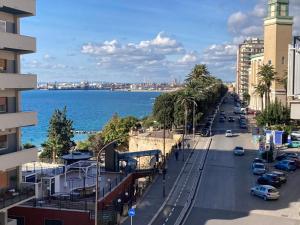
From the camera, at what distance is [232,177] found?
189ft

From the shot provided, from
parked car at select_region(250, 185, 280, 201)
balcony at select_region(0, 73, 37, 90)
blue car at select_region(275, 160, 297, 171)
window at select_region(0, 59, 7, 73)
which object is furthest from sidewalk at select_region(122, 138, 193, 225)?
window at select_region(0, 59, 7, 73)

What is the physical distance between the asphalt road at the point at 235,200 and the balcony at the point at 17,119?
47.8 ft

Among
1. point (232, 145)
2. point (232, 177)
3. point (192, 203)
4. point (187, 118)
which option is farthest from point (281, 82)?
point (192, 203)

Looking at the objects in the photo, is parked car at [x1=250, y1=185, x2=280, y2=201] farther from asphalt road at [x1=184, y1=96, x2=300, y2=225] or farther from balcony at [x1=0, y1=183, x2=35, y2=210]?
balcony at [x1=0, y1=183, x2=35, y2=210]

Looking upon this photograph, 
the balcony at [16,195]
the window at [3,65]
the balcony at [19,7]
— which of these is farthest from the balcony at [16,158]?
the balcony at [19,7]

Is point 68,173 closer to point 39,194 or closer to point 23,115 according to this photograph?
point 39,194

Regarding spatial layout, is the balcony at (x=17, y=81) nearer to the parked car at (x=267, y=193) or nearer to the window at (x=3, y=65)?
the window at (x=3, y=65)

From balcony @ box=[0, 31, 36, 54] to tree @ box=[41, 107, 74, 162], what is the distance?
188ft

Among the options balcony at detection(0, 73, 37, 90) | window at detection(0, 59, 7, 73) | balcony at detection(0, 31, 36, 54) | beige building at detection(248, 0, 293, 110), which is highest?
beige building at detection(248, 0, 293, 110)

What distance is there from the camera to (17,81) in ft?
121

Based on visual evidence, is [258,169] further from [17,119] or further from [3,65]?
[3,65]

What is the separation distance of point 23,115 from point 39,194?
7.00m

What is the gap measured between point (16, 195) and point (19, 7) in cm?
1354

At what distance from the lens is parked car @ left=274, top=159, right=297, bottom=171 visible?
61.8 meters
